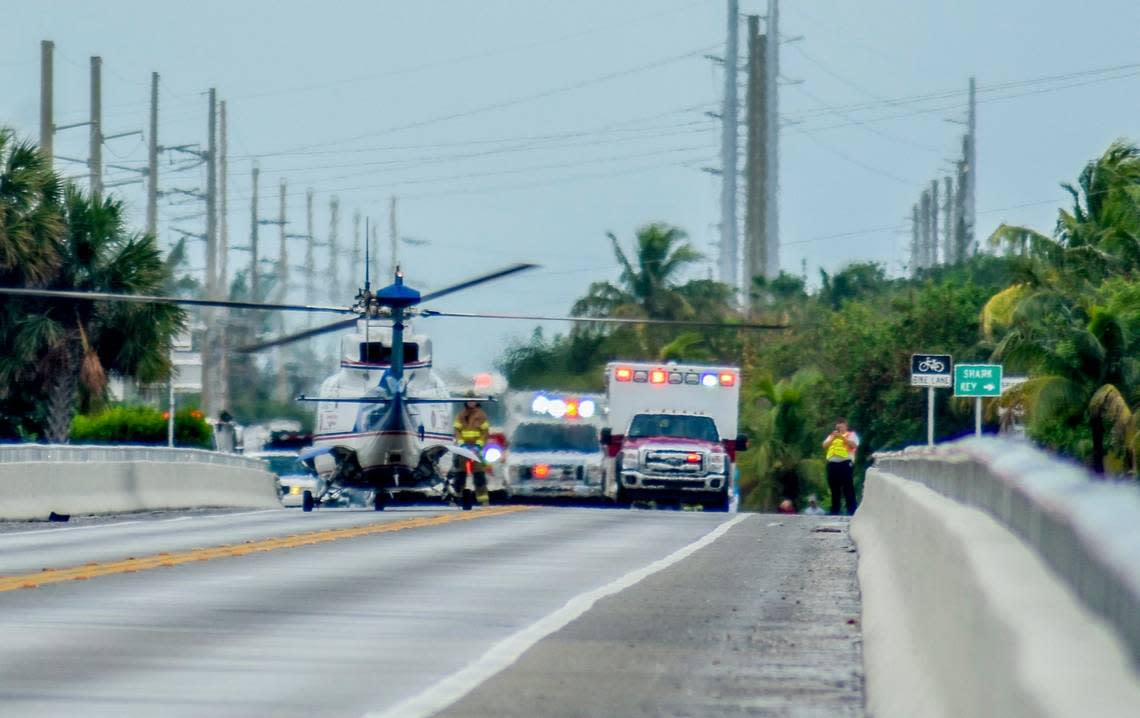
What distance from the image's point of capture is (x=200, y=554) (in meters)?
18.5

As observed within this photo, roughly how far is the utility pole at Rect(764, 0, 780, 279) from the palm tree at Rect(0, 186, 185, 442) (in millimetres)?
32851

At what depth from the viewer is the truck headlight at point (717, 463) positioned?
138 feet

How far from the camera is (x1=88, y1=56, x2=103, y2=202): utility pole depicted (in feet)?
173

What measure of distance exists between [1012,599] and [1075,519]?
674 mm

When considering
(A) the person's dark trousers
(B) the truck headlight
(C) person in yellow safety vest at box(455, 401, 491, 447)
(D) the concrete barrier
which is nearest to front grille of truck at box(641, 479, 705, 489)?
(B) the truck headlight

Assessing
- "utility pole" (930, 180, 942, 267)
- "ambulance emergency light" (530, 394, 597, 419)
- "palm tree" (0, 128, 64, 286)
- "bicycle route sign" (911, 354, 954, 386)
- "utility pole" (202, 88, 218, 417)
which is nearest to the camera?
"bicycle route sign" (911, 354, 954, 386)

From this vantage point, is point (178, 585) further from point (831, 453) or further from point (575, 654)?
point (831, 453)

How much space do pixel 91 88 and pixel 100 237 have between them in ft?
39.4

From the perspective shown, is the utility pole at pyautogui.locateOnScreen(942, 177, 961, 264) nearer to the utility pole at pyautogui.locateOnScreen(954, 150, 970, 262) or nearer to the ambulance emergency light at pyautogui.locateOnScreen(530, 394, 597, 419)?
the utility pole at pyautogui.locateOnScreen(954, 150, 970, 262)

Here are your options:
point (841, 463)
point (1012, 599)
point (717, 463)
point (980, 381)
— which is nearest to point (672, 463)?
point (717, 463)

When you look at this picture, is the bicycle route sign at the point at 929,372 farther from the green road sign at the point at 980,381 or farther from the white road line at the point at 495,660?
the white road line at the point at 495,660

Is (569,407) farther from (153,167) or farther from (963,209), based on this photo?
(963,209)

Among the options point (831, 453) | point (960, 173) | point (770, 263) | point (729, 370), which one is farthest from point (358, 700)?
point (960, 173)

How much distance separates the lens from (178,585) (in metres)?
15.1
